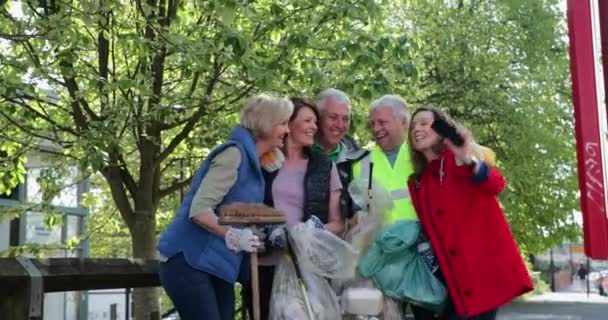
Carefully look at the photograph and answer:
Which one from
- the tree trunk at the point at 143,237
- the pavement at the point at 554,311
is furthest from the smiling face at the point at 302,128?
the pavement at the point at 554,311

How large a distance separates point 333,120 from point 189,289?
4.46 feet

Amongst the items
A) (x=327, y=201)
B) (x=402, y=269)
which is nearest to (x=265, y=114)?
(x=327, y=201)

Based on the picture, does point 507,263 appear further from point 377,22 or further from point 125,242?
point 125,242

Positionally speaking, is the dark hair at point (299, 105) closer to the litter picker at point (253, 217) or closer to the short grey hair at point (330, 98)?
the short grey hair at point (330, 98)

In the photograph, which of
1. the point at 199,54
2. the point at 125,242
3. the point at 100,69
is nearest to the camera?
the point at 199,54

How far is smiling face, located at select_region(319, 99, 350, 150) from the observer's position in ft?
16.0

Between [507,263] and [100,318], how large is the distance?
15890 millimetres

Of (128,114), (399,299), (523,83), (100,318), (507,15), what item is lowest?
(100,318)

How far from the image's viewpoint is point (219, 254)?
4.07 metres

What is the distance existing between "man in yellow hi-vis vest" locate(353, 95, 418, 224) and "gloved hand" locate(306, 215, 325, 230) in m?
0.37

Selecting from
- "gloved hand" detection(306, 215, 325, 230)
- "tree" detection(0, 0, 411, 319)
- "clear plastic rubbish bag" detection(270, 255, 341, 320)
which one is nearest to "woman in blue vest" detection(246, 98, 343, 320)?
"gloved hand" detection(306, 215, 325, 230)

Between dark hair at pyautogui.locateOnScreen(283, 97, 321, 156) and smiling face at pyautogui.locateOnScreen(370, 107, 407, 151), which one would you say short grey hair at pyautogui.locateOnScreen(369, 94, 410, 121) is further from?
dark hair at pyautogui.locateOnScreen(283, 97, 321, 156)

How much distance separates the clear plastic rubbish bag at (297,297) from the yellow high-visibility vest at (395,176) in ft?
1.56

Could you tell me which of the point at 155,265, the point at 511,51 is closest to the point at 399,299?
the point at 155,265
